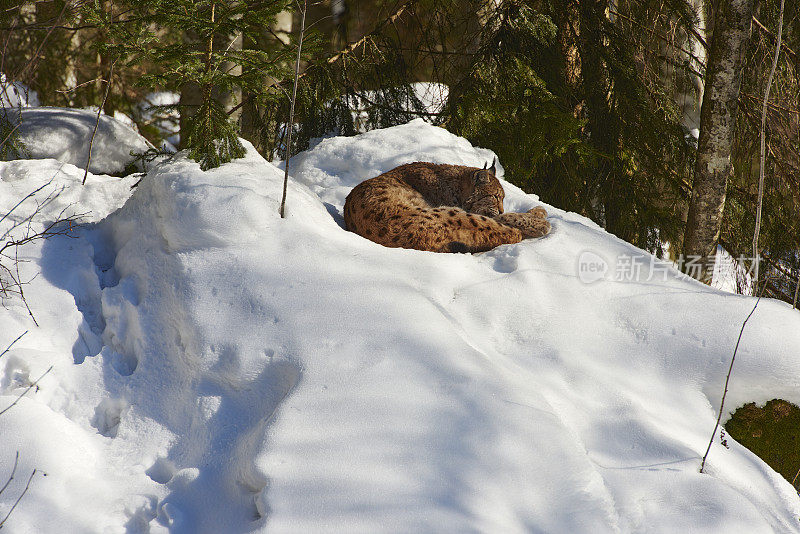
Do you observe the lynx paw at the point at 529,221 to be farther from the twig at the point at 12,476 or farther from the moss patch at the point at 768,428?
the twig at the point at 12,476

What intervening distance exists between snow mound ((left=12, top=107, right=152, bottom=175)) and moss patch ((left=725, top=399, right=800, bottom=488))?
5304 millimetres

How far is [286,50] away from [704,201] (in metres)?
4.04

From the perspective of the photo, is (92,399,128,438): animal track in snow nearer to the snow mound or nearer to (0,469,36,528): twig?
(0,469,36,528): twig

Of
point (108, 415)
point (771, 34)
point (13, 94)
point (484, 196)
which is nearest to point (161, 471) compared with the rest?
point (108, 415)

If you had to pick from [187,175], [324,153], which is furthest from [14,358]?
[324,153]

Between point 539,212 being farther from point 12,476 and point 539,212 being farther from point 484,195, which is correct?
point 12,476

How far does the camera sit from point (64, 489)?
7.93 feet

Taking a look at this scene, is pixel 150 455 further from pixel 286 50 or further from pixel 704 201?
pixel 704 201

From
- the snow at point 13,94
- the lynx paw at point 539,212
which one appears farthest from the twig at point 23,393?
the lynx paw at point 539,212

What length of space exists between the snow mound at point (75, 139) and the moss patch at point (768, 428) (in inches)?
209

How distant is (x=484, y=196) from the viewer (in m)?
4.28

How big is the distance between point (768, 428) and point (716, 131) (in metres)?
3.29

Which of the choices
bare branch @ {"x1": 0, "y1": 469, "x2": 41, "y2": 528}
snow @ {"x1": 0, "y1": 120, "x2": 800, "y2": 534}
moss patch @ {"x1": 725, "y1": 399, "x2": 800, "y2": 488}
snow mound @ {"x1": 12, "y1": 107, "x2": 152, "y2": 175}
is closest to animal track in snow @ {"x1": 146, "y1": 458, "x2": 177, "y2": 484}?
snow @ {"x1": 0, "y1": 120, "x2": 800, "y2": 534}

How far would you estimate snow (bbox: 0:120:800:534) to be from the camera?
231 centimetres
